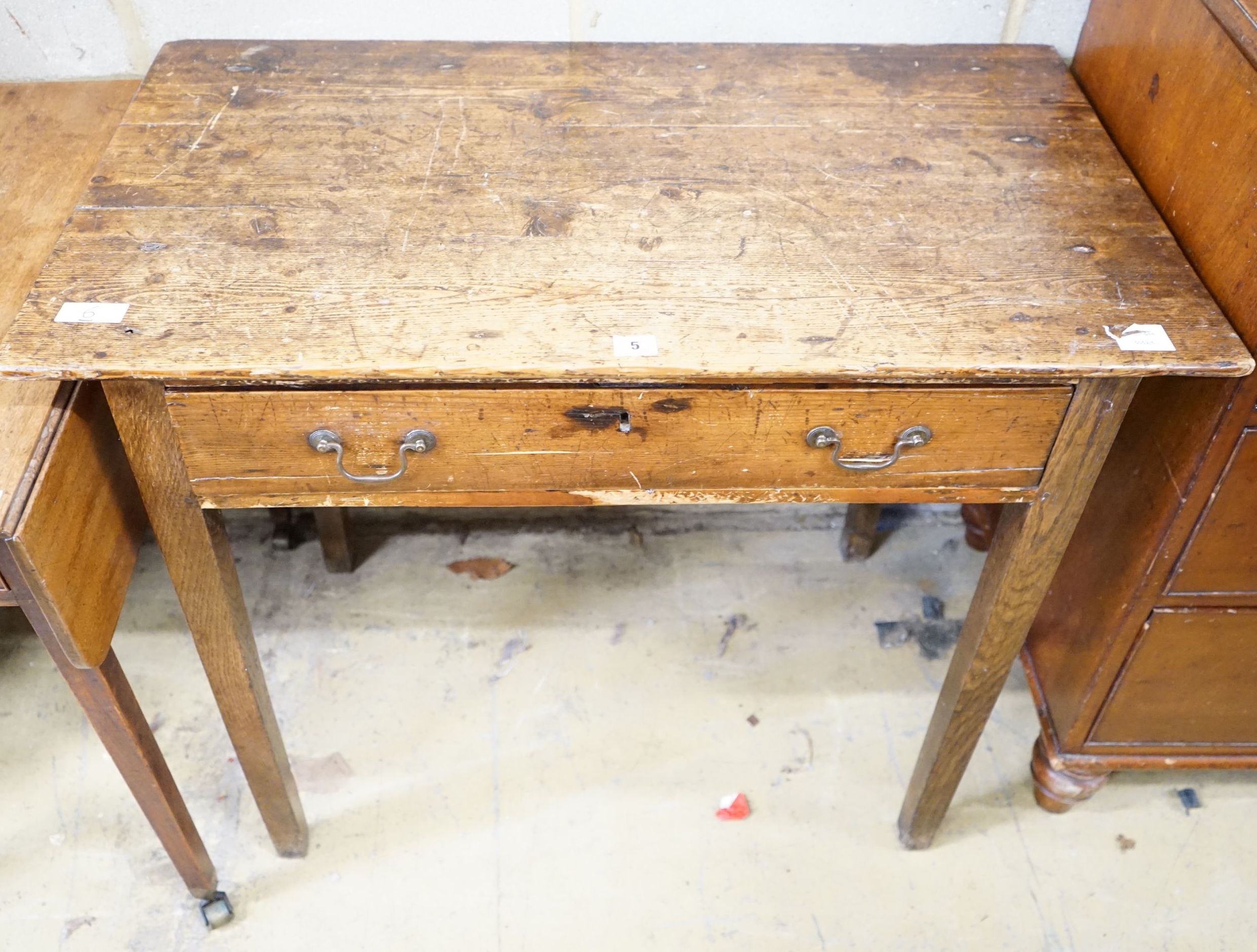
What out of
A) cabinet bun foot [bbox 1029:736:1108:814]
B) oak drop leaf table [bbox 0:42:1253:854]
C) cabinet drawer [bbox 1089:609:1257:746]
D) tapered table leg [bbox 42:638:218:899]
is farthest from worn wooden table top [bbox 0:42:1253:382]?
cabinet bun foot [bbox 1029:736:1108:814]

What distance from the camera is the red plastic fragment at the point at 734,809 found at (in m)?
1.65

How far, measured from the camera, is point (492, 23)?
5.07 ft

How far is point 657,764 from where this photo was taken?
171cm

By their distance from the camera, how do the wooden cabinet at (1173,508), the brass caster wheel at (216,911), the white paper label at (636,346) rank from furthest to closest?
the brass caster wheel at (216,911) < the wooden cabinet at (1173,508) < the white paper label at (636,346)

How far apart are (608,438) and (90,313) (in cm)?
51

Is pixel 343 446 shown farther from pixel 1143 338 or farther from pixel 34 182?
pixel 1143 338

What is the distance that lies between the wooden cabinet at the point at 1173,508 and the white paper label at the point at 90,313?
3.64 ft

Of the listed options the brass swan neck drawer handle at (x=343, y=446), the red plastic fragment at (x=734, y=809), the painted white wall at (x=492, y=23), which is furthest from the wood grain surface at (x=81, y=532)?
the red plastic fragment at (x=734, y=809)

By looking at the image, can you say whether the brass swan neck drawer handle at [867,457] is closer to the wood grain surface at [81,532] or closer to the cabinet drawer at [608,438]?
the cabinet drawer at [608,438]

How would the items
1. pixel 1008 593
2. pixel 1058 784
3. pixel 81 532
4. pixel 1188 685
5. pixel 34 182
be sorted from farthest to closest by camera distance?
pixel 1058 784 < pixel 1188 685 < pixel 34 182 < pixel 1008 593 < pixel 81 532

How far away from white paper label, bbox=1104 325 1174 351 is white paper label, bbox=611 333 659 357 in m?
0.44

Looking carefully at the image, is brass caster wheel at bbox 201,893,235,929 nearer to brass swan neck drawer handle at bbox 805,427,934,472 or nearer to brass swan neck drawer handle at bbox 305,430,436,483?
brass swan neck drawer handle at bbox 305,430,436,483

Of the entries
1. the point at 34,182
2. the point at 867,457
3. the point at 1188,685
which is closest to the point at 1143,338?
the point at 867,457

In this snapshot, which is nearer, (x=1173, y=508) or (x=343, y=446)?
(x=343, y=446)
